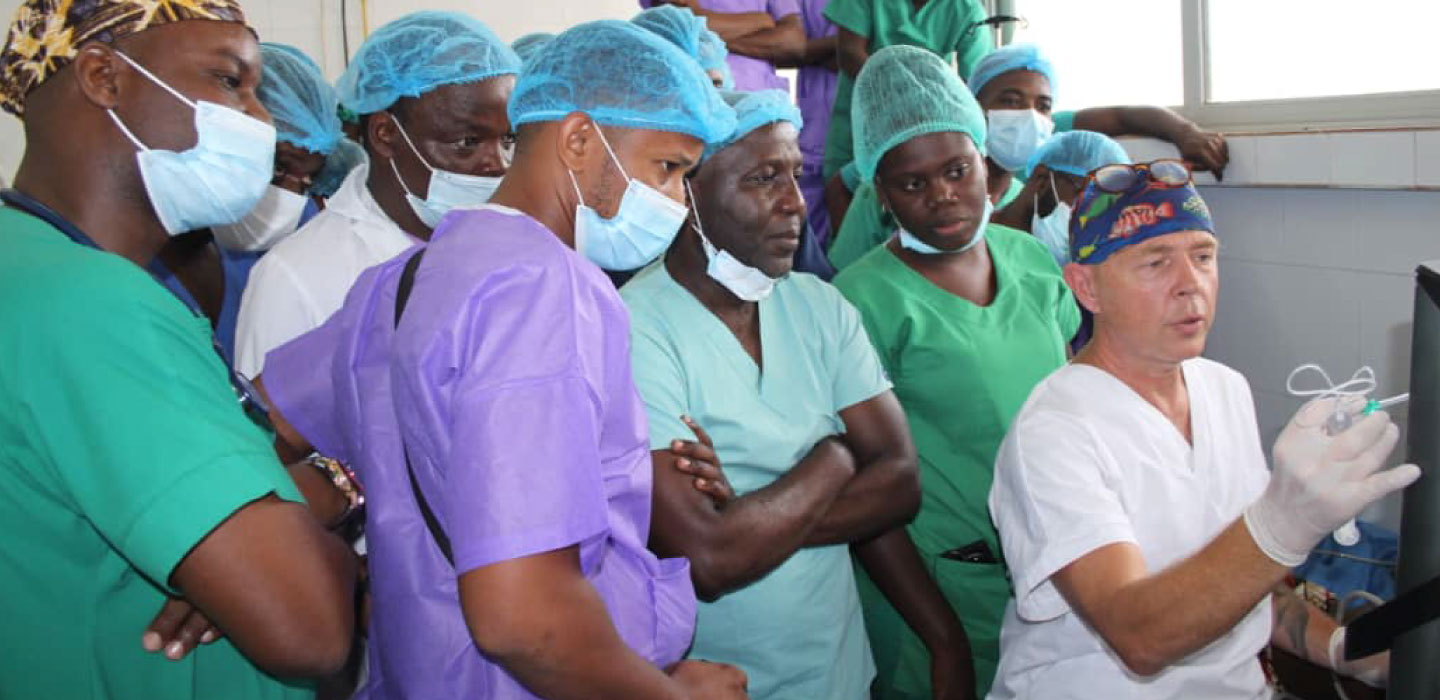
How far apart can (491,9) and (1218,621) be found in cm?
507

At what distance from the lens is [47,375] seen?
1.01m

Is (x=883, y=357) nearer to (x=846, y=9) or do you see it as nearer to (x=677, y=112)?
(x=677, y=112)

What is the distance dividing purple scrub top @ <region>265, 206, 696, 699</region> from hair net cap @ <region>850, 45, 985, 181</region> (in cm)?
130

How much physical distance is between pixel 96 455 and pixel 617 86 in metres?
0.75

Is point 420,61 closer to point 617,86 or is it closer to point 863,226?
point 617,86

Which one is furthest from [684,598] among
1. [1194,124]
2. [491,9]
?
[491,9]

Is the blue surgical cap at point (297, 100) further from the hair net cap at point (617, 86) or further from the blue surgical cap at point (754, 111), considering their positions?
the hair net cap at point (617, 86)

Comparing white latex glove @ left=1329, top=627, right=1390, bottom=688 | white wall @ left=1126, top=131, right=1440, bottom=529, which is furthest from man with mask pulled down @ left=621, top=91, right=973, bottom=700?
white wall @ left=1126, top=131, right=1440, bottom=529

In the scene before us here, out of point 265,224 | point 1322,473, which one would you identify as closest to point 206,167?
point 265,224

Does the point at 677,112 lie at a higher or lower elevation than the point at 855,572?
higher

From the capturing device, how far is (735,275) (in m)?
1.92

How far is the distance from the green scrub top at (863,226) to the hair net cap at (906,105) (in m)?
0.56

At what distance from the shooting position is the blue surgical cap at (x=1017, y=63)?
3.33 meters

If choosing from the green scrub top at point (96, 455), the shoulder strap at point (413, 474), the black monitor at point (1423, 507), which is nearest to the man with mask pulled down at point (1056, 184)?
the black monitor at point (1423, 507)
